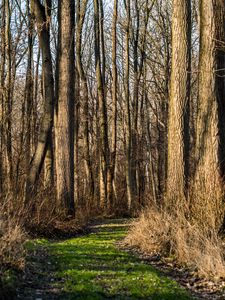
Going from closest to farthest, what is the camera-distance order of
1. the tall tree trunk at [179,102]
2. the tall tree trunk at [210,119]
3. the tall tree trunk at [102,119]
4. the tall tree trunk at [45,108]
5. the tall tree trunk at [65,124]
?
1. the tall tree trunk at [210,119]
2. the tall tree trunk at [179,102]
3. the tall tree trunk at [45,108]
4. the tall tree trunk at [65,124]
5. the tall tree trunk at [102,119]

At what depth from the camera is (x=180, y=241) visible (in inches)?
375

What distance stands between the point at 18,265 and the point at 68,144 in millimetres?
8151

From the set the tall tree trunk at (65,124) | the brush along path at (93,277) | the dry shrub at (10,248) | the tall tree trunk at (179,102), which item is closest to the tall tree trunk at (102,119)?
the tall tree trunk at (65,124)

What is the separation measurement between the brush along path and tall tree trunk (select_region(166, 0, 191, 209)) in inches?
102

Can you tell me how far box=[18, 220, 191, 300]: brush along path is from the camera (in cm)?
668

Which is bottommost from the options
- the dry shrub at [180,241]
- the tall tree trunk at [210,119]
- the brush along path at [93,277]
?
the brush along path at [93,277]

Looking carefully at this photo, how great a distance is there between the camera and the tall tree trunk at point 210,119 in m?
10.4

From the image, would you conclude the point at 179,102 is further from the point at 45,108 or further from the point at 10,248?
the point at 10,248

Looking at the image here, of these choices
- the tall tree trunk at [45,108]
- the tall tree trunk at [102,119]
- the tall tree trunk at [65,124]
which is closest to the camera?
the tall tree trunk at [45,108]

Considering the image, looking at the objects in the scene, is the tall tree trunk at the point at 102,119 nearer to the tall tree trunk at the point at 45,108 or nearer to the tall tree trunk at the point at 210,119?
the tall tree trunk at the point at 45,108

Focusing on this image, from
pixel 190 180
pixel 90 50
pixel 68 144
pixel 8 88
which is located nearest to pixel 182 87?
pixel 190 180

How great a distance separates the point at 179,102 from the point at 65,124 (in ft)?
15.0

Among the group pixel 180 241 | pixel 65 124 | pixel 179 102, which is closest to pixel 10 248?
pixel 180 241

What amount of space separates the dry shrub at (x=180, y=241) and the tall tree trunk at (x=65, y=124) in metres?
3.79
